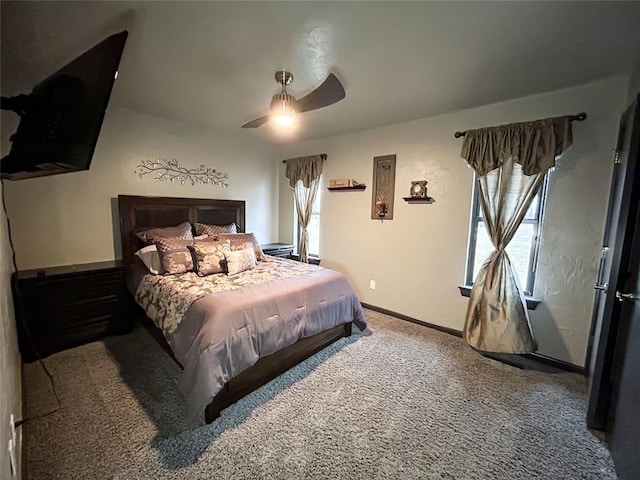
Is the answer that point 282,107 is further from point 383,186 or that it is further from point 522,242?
point 522,242

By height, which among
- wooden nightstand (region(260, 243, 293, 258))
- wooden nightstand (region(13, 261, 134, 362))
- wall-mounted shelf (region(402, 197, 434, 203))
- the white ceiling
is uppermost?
the white ceiling

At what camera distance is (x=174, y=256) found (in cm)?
275

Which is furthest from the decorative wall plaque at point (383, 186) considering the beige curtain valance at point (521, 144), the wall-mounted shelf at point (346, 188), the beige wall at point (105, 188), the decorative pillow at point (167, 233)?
the decorative pillow at point (167, 233)

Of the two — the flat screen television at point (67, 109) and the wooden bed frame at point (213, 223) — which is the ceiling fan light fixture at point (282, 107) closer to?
the flat screen television at point (67, 109)

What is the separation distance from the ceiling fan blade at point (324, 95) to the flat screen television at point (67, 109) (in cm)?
123

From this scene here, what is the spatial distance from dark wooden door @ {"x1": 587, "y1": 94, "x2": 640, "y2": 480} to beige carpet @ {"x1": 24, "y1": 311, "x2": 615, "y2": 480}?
0.58ft

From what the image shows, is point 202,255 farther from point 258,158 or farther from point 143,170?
point 258,158

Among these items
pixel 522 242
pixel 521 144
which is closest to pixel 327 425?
pixel 522 242

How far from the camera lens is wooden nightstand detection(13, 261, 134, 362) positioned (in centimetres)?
245

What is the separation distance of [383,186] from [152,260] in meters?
2.85

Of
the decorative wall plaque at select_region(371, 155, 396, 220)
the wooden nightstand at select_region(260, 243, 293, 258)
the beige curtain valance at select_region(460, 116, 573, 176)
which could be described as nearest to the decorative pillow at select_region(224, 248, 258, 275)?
Result: the wooden nightstand at select_region(260, 243, 293, 258)

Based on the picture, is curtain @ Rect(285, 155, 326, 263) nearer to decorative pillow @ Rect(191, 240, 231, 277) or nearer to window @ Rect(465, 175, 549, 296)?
decorative pillow @ Rect(191, 240, 231, 277)

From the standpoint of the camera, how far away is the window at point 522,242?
2.66 metres

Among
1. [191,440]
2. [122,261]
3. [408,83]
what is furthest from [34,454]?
[408,83]
